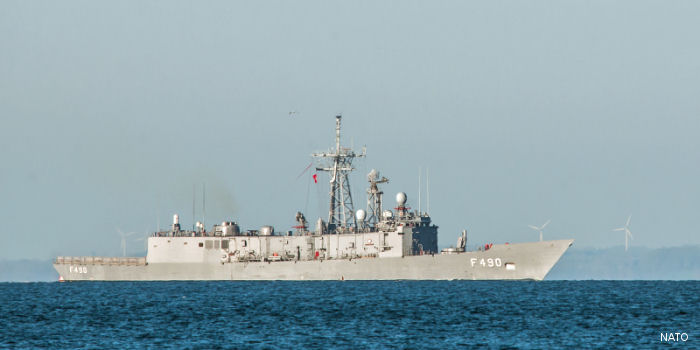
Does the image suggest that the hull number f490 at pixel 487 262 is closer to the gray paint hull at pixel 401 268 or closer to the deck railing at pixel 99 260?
the gray paint hull at pixel 401 268

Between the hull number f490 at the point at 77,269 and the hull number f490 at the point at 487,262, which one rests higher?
the hull number f490 at the point at 487,262

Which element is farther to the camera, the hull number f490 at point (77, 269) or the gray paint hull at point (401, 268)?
the hull number f490 at point (77, 269)

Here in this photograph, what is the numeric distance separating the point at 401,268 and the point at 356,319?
31.1 metres

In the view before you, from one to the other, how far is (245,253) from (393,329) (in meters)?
47.0

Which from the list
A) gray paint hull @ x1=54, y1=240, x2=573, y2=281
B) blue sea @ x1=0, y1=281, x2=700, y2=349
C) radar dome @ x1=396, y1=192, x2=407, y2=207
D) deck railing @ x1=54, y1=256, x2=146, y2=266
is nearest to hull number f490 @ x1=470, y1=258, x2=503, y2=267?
gray paint hull @ x1=54, y1=240, x2=573, y2=281

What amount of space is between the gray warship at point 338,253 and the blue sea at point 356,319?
2.67 m

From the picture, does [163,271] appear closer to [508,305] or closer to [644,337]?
[508,305]

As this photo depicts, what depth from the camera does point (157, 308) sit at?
65.6 meters

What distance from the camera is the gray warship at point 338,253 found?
8400cm

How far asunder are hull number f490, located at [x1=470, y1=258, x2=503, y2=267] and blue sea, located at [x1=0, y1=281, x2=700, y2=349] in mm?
1978

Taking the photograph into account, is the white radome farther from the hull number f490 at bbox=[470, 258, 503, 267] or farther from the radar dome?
the hull number f490 at bbox=[470, 258, 503, 267]

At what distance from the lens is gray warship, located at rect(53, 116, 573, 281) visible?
276 feet

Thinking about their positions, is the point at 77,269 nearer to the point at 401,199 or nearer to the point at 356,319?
the point at 401,199

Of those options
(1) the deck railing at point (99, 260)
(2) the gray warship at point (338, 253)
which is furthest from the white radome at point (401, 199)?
(1) the deck railing at point (99, 260)
